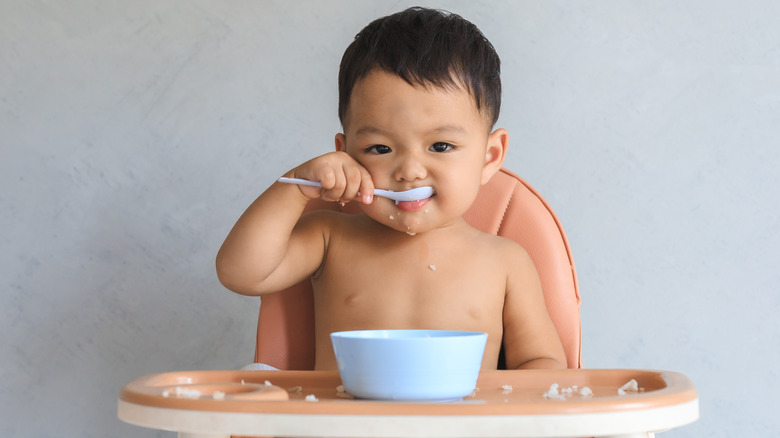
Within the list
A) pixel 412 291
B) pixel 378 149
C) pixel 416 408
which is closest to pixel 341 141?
pixel 378 149

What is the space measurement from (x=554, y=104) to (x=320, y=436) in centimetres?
106

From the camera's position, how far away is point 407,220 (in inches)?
38.6

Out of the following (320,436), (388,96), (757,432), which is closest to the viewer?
(320,436)

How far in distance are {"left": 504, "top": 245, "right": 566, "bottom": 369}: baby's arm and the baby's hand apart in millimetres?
263

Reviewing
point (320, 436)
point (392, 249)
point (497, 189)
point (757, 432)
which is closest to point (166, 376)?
point (320, 436)

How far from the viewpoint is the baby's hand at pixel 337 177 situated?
903 millimetres

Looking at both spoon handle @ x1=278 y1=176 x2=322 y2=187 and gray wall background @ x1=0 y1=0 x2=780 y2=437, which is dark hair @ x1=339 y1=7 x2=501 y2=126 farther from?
gray wall background @ x1=0 y1=0 x2=780 y2=437

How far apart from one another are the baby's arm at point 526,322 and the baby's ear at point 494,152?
0.37 feet

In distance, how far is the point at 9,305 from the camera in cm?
148

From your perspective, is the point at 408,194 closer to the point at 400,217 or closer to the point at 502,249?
the point at 400,217

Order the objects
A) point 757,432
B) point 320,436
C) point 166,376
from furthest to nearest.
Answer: point 757,432 < point 166,376 < point 320,436

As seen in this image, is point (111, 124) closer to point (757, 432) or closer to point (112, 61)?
point (112, 61)

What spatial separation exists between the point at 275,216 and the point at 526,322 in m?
0.37

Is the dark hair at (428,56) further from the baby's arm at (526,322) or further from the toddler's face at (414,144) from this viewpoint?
the baby's arm at (526,322)
